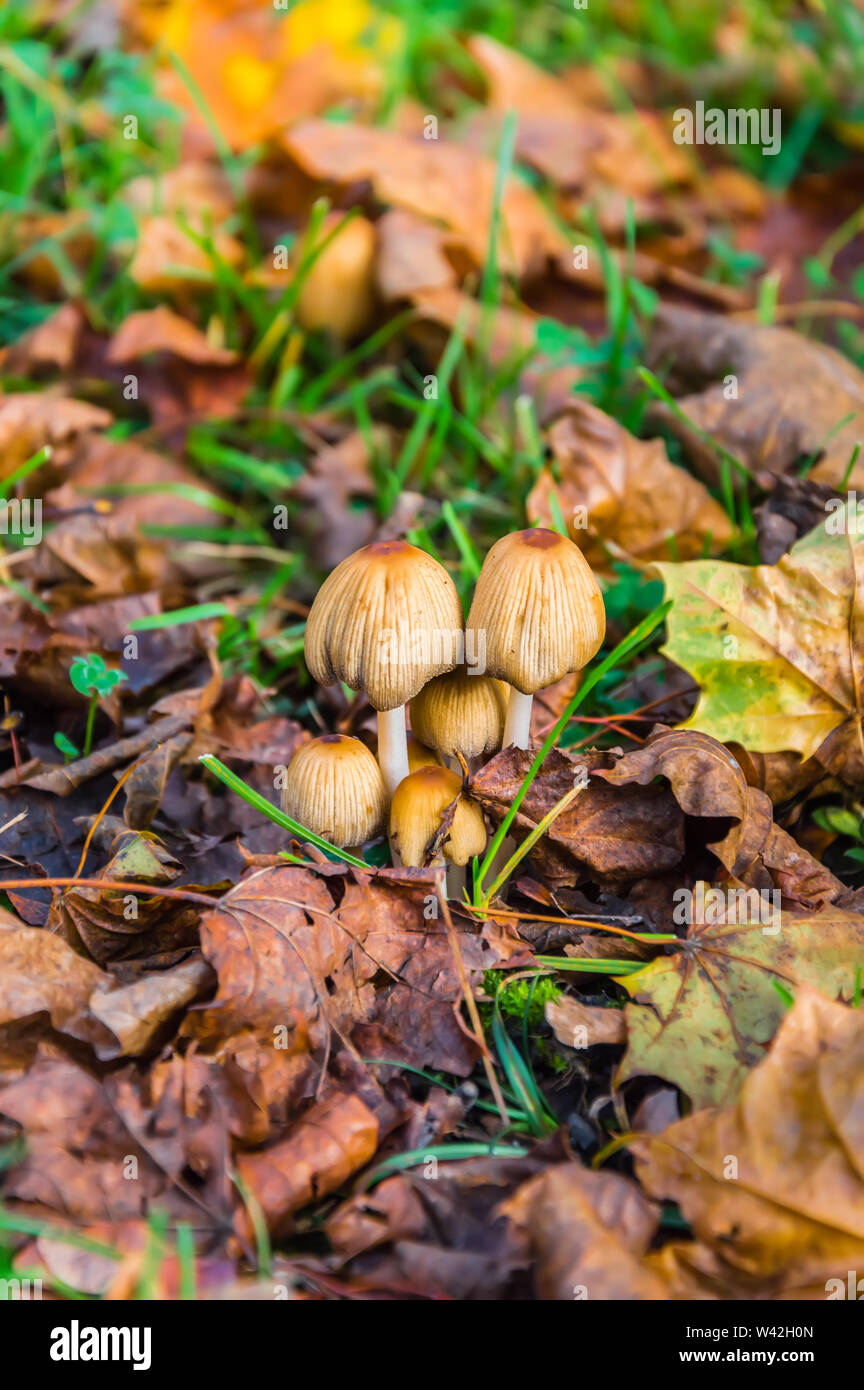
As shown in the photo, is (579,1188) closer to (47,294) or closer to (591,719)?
(591,719)

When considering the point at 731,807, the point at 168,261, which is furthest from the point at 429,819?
the point at 168,261

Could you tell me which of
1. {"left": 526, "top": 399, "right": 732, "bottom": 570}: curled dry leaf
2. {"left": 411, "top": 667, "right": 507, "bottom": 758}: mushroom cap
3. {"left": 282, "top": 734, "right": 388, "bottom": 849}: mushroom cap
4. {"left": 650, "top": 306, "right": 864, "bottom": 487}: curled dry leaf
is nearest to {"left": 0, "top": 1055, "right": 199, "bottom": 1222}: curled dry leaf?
{"left": 282, "top": 734, "right": 388, "bottom": 849}: mushroom cap

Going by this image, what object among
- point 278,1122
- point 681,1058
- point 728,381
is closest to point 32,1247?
point 278,1122

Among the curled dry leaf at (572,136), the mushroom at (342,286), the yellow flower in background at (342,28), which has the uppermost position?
the yellow flower in background at (342,28)

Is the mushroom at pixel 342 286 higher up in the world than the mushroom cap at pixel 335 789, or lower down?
higher up

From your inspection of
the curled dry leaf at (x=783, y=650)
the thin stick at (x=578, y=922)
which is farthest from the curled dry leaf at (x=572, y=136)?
the thin stick at (x=578, y=922)

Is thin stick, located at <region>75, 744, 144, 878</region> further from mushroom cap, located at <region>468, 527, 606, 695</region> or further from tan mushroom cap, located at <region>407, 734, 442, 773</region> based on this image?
mushroom cap, located at <region>468, 527, 606, 695</region>

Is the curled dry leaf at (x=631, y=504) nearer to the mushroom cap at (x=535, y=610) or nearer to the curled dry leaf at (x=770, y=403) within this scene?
the curled dry leaf at (x=770, y=403)

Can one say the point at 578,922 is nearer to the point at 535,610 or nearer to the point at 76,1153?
the point at 535,610
